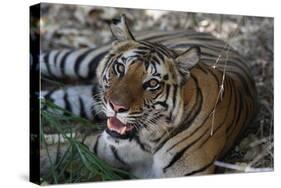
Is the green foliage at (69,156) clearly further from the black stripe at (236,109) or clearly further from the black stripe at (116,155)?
the black stripe at (236,109)

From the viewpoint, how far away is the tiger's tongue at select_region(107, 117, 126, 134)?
5.08 m

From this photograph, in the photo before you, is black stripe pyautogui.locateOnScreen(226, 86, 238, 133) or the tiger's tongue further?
black stripe pyautogui.locateOnScreen(226, 86, 238, 133)

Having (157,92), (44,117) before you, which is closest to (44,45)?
(44,117)

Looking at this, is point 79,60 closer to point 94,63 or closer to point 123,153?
point 94,63

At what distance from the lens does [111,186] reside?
16.8 ft

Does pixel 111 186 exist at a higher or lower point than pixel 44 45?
lower

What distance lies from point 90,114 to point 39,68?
50 centimetres

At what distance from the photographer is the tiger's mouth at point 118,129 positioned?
16.7 feet

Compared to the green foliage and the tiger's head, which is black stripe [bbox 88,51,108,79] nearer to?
the tiger's head

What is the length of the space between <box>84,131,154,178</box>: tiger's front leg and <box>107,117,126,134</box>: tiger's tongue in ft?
0.23

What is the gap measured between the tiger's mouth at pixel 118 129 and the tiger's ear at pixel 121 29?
59cm

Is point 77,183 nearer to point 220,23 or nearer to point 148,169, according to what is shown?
point 148,169

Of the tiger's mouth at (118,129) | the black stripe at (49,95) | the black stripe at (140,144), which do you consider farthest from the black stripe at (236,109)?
the black stripe at (49,95)

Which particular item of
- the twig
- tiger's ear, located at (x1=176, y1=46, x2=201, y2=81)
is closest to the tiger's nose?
tiger's ear, located at (x1=176, y1=46, x2=201, y2=81)
